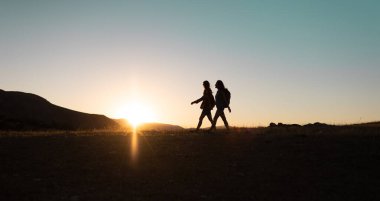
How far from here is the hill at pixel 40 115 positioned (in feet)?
179

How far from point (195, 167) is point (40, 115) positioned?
152ft

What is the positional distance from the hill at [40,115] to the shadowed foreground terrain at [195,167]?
32640 mm

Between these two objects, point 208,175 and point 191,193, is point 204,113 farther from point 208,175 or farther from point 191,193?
point 191,193

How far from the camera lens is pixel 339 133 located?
22.4 m

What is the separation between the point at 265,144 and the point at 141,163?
→ 5078 millimetres

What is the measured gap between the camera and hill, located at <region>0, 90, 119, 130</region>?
54531 mm

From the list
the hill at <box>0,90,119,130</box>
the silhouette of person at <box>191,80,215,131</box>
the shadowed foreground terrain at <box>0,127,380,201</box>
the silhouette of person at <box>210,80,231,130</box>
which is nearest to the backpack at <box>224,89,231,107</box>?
the silhouette of person at <box>210,80,231,130</box>

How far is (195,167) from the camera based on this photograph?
663 inches

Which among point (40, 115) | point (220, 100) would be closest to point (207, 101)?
point (220, 100)

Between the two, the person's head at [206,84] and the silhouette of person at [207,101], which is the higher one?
the person's head at [206,84]

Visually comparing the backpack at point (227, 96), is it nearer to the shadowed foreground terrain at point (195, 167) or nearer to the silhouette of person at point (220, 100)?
the silhouette of person at point (220, 100)

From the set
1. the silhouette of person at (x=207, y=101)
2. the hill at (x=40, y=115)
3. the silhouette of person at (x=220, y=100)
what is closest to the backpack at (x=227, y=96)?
the silhouette of person at (x=220, y=100)

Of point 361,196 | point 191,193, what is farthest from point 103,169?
point 361,196

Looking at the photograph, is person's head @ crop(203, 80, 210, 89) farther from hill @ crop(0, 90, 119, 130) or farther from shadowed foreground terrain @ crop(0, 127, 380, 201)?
hill @ crop(0, 90, 119, 130)
